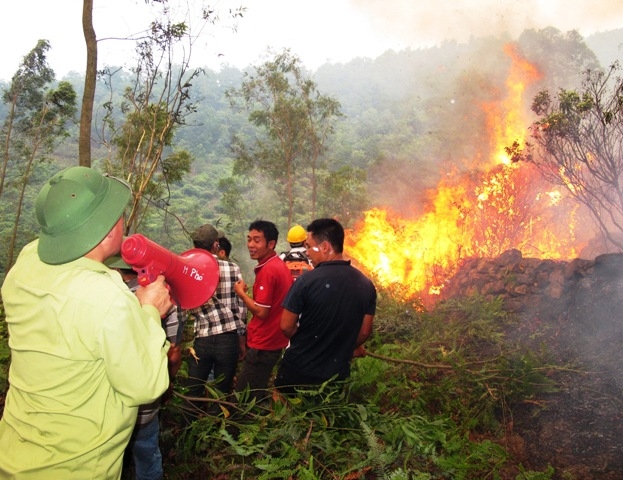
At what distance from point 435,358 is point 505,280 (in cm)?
467

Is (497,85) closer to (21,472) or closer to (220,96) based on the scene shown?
(21,472)

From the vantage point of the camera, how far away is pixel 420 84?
5469 centimetres

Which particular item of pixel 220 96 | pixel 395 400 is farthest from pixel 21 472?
pixel 220 96

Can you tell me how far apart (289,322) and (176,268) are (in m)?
1.37

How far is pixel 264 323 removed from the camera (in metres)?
3.97

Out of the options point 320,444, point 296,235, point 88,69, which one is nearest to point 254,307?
point 320,444

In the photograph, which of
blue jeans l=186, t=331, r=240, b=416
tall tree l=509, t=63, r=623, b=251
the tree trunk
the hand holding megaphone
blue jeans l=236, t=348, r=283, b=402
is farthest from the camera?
tall tree l=509, t=63, r=623, b=251

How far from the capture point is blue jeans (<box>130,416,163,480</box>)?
2.68m

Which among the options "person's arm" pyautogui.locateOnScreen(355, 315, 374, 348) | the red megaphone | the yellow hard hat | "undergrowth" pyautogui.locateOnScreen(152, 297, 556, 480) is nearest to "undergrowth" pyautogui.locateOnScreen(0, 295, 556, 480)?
"undergrowth" pyautogui.locateOnScreen(152, 297, 556, 480)

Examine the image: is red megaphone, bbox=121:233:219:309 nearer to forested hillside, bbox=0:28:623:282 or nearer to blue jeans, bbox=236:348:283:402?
blue jeans, bbox=236:348:283:402

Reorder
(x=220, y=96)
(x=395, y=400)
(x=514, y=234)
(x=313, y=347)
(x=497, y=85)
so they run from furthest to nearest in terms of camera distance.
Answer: (x=220, y=96) → (x=497, y=85) → (x=514, y=234) → (x=395, y=400) → (x=313, y=347)

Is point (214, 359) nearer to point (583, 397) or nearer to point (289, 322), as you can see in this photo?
point (289, 322)

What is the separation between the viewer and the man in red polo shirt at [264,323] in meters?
3.84

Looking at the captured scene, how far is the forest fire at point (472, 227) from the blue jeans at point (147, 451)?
12173mm
